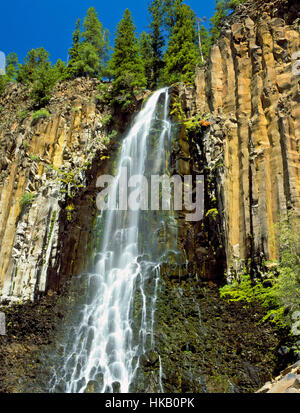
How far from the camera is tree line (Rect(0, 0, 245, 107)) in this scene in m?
29.6

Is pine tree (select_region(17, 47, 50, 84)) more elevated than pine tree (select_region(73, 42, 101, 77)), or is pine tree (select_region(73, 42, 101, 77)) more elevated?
pine tree (select_region(17, 47, 50, 84))

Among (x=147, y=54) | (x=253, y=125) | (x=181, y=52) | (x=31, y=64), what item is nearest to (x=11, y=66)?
(x=31, y=64)

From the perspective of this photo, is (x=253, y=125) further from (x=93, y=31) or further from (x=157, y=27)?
(x=93, y=31)

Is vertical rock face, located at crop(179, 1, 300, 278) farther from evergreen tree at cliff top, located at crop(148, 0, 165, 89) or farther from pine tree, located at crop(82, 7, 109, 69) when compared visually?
pine tree, located at crop(82, 7, 109, 69)

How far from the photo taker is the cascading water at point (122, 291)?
49.5 feet

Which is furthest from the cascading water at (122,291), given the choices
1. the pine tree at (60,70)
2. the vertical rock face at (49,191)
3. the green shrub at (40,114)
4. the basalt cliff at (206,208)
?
the pine tree at (60,70)

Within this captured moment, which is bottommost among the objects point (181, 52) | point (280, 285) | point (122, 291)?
point (280, 285)

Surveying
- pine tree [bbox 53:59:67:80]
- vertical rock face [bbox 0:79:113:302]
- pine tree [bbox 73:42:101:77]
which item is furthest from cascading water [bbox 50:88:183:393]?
pine tree [bbox 53:59:67:80]

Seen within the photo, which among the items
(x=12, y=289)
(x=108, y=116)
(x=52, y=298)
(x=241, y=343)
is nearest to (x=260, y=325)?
(x=241, y=343)

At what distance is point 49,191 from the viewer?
23109 mm

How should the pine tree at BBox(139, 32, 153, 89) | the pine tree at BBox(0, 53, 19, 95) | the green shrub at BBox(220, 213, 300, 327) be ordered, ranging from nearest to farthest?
the green shrub at BBox(220, 213, 300, 327), the pine tree at BBox(139, 32, 153, 89), the pine tree at BBox(0, 53, 19, 95)

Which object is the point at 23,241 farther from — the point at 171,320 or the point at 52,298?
the point at 171,320

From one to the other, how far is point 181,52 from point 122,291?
21.2 metres

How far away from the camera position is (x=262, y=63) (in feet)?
65.5
